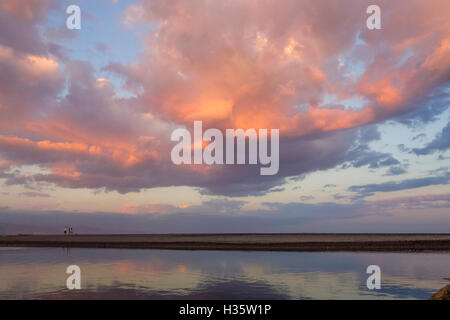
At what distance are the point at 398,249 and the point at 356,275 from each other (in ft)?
103
